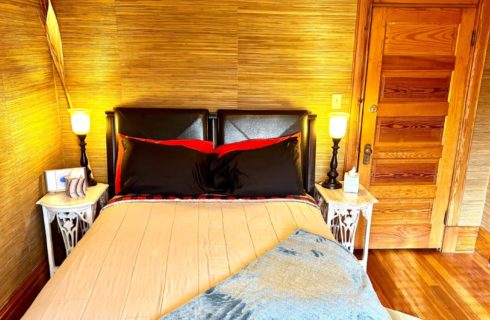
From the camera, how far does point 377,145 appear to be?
2.97 meters

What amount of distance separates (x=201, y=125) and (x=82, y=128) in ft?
2.62

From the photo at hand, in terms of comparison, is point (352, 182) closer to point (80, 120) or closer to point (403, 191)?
point (403, 191)

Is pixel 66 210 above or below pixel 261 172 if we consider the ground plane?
below

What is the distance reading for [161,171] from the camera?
245 centimetres

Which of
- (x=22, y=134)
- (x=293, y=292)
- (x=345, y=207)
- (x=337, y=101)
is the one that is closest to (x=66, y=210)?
(x=22, y=134)

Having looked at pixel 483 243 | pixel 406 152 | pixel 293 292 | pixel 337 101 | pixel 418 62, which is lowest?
pixel 483 243

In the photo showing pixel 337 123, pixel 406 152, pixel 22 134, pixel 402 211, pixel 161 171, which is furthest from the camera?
pixel 402 211

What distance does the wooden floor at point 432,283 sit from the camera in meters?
2.46

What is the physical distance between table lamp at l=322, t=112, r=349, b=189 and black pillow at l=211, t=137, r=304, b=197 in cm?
33

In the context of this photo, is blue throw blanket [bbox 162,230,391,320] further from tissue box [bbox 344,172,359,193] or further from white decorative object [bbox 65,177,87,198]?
white decorative object [bbox 65,177,87,198]

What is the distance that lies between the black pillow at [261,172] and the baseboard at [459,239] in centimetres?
148

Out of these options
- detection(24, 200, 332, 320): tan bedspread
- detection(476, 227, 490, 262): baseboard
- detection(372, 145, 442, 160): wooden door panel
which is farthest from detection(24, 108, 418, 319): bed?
detection(476, 227, 490, 262): baseboard

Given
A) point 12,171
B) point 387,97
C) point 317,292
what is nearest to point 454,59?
point 387,97

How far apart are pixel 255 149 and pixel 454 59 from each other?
5.35 feet
